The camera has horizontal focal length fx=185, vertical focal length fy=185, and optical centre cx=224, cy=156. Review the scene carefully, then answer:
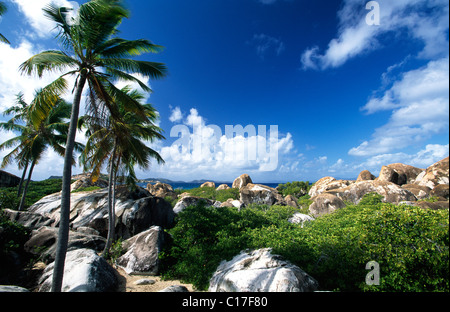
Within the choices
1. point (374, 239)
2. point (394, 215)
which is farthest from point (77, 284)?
point (394, 215)

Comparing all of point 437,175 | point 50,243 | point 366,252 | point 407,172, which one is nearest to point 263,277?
point 366,252

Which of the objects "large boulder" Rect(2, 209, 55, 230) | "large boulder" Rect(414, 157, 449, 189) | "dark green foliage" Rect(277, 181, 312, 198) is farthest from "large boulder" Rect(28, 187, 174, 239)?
"large boulder" Rect(414, 157, 449, 189)

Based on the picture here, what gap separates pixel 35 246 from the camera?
26.1 feet

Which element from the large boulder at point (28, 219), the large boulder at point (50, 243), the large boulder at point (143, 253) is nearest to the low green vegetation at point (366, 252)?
the large boulder at point (143, 253)

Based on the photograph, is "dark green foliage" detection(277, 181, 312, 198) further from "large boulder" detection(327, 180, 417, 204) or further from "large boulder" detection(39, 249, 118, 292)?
"large boulder" detection(39, 249, 118, 292)

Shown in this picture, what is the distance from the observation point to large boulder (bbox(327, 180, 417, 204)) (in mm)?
16472

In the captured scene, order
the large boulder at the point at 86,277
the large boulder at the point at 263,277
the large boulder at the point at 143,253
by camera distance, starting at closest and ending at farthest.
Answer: the large boulder at the point at 263,277
the large boulder at the point at 86,277
the large boulder at the point at 143,253

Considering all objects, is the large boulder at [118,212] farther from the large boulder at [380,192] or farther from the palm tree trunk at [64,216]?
the large boulder at [380,192]

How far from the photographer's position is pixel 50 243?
828cm

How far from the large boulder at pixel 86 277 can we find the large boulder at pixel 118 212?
4207mm

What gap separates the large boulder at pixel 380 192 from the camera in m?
16.5

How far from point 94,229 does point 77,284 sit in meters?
6.60

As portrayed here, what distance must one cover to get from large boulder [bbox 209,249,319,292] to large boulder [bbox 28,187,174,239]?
7193 mm
